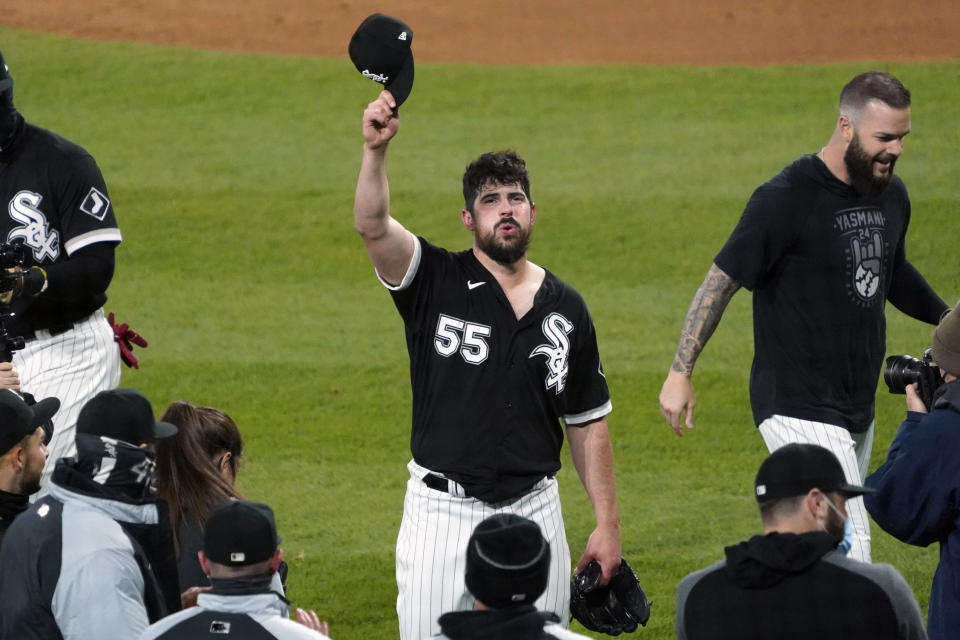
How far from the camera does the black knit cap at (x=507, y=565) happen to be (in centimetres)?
287

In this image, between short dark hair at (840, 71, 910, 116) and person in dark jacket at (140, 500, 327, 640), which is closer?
person in dark jacket at (140, 500, 327, 640)

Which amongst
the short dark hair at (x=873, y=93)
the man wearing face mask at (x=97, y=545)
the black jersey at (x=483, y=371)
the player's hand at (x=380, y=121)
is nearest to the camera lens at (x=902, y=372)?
the short dark hair at (x=873, y=93)

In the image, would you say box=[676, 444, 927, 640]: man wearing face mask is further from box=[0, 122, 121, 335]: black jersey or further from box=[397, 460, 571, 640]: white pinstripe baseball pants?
box=[0, 122, 121, 335]: black jersey

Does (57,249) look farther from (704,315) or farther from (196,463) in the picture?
(704,315)

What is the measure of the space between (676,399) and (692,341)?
0.77 feet

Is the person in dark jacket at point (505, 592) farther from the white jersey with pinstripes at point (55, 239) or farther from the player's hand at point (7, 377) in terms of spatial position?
the white jersey with pinstripes at point (55, 239)

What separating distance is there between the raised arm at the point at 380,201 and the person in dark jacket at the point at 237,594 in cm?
124

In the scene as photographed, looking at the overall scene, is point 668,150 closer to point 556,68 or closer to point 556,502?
point 556,68

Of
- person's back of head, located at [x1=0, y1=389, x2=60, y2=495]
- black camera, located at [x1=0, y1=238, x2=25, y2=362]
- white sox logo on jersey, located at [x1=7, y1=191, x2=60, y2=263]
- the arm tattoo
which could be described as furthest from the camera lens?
white sox logo on jersey, located at [x1=7, y1=191, x2=60, y2=263]

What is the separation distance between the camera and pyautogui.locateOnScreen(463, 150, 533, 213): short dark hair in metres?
4.40

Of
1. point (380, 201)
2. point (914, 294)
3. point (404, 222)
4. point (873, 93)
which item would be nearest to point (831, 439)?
point (914, 294)

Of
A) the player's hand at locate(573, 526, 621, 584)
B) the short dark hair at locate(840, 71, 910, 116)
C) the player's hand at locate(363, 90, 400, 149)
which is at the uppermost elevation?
the short dark hair at locate(840, 71, 910, 116)

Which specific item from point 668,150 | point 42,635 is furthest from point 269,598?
point 668,150

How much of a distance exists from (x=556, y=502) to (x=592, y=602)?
36cm
